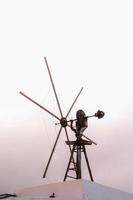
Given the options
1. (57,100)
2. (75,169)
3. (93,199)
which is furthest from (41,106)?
(93,199)

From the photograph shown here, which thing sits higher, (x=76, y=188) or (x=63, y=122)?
(x=63, y=122)

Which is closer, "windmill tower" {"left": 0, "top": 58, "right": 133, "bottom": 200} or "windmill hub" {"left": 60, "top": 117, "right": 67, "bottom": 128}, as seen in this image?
"windmill tower" {"left": 0, "top": 58, "right": 133, "bottom": 200}

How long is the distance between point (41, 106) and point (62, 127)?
171 cm

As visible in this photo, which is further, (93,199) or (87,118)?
(87,118)

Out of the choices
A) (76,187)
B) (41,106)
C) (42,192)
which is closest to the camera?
(76,187)

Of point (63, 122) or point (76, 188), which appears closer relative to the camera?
point (76, 188)

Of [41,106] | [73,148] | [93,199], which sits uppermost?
[41,106]

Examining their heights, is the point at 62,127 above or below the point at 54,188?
above

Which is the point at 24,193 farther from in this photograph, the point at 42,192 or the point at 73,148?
the point at 73,148

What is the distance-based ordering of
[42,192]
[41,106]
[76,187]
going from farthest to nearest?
[41,106] → [42,192] → [76,187]

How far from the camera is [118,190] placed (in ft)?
91.6

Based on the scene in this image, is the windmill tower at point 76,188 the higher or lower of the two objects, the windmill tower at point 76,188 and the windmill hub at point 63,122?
the lower

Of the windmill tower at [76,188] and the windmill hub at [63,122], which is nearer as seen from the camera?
the windmill tower at [76,188]

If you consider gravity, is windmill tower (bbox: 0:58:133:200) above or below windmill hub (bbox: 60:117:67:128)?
below
